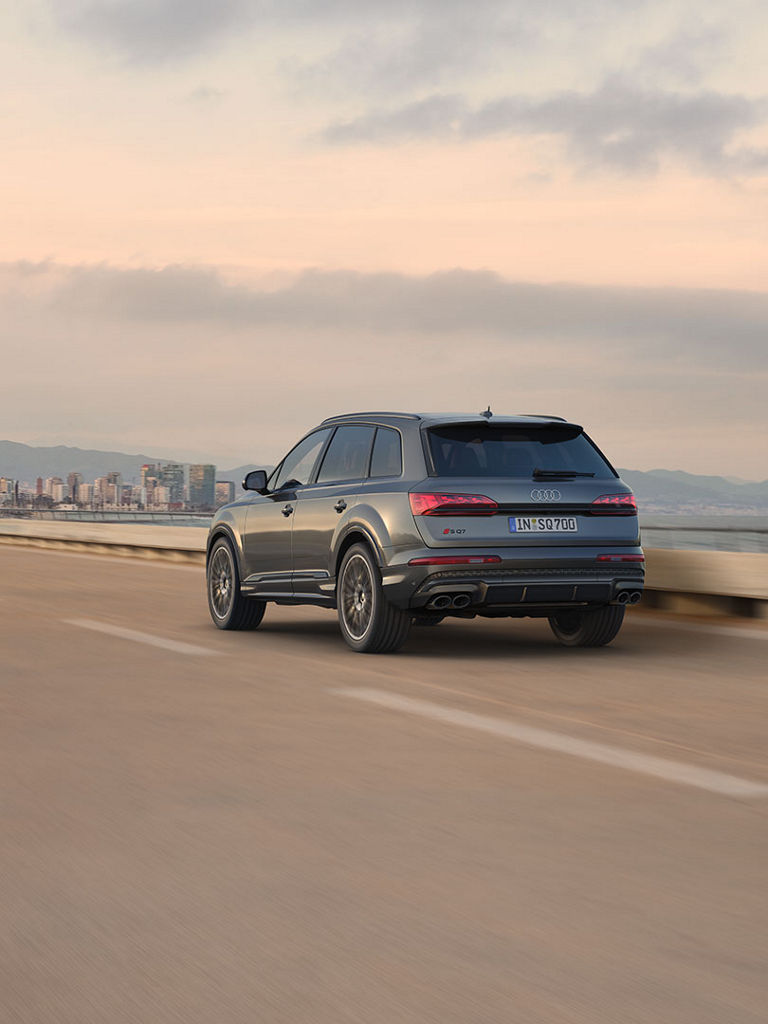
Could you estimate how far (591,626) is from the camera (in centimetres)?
1240

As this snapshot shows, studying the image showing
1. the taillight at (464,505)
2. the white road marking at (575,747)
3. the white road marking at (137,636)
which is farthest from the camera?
the white road marking at (137,636)

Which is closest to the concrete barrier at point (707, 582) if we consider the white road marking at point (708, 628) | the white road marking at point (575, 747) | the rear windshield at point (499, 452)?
the white road marking at point (708, 628)

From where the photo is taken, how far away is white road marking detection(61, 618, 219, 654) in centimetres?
1208

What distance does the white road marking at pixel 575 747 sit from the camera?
649 centimetres

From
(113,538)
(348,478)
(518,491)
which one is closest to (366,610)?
(348,478)

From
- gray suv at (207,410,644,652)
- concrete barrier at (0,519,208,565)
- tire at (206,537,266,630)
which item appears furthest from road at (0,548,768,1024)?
concrete barrier at (0,519,208,565)

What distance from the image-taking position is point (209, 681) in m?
10.0

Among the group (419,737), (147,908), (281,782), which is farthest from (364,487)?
(147,908)

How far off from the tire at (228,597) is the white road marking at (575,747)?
14.8 feet

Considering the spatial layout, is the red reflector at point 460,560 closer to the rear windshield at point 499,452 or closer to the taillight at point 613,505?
the rear windshield at point 499,452

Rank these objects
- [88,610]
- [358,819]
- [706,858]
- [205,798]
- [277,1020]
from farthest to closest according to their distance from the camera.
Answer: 1. [88,610]
2. [205,798]
3. [358,819]
4. [706,858]
5. [277,1020]

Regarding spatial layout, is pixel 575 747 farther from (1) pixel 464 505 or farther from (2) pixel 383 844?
(1) pixel 464 505

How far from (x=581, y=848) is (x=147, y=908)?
1509mm

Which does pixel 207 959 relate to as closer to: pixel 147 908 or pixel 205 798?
pixel 147 908
